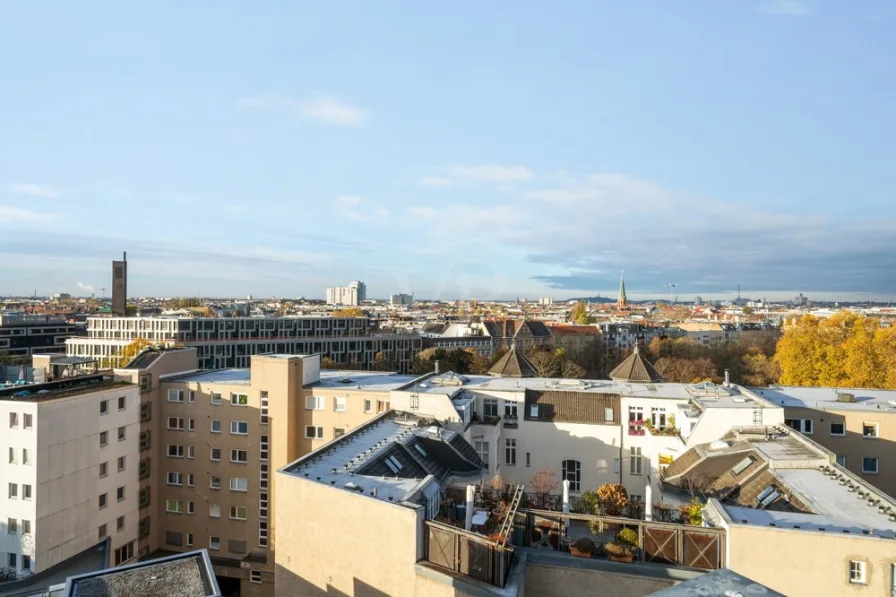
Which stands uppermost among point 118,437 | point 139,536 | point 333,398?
point 333,398

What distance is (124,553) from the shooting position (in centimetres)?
3444

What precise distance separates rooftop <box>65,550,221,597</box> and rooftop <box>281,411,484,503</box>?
11.9ft

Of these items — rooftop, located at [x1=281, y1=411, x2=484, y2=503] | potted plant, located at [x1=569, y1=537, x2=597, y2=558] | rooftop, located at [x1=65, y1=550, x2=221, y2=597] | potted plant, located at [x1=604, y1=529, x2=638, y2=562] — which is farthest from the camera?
rooftop, located at [x1=281, y1=411, x2=484, y2=503]

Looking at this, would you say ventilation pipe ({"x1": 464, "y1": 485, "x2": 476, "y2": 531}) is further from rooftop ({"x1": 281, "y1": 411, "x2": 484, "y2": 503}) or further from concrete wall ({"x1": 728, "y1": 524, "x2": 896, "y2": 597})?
concrete wall ({"x1": 728, "y1": 524, "x2": 896, "y2": 597})

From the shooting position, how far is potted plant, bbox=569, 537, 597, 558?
1530 cm

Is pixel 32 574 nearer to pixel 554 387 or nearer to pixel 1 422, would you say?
pixel 1 422

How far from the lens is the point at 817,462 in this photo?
2002 cm

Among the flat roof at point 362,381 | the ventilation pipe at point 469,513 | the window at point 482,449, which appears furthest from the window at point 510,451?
the ventilation pipe at point 469,513

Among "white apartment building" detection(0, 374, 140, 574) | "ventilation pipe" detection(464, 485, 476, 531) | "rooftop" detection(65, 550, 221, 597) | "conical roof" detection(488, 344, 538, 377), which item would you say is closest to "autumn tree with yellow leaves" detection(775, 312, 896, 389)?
"conical roof" detection(488, 344, 538, 377)

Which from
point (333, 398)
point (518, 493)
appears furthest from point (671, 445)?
point (333, 398)

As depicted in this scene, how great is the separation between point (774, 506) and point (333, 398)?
2340cm

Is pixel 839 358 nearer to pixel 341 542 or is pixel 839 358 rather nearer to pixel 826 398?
pixel 826 398

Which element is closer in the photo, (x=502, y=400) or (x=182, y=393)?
(x=502, y=400)

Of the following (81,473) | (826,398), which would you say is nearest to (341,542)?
(81,473)
